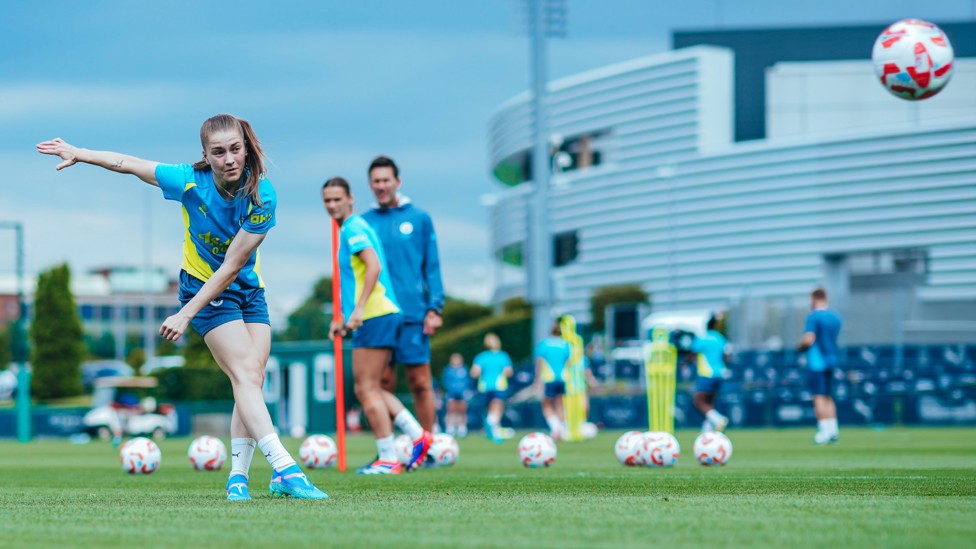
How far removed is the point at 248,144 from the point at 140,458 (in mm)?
5169

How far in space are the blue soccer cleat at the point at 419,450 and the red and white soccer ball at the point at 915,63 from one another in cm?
454

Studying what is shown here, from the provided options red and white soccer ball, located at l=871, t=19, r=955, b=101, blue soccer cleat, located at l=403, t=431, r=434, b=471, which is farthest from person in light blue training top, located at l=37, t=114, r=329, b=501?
red and white soccer ball, located at l=871, t=19, r=955, b=101

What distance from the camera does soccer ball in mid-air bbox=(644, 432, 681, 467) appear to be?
10.9 m

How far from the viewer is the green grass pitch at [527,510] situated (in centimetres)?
481

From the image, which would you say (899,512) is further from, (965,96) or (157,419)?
(965,96)

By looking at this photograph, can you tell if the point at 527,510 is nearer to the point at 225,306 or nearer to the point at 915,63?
the point at 225,306

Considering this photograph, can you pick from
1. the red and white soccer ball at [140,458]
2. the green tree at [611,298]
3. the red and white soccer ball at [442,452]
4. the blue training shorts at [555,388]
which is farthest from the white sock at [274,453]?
the green tree at [611,298]

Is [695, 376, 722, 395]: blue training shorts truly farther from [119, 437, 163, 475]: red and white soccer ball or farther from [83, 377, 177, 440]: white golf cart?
[83, 377, 177, 440]: white golf cart

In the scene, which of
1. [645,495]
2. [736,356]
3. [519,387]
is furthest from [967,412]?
[645,495]

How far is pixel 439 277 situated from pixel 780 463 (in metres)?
3.49

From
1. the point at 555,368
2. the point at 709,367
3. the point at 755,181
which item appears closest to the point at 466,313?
the point at 755,181

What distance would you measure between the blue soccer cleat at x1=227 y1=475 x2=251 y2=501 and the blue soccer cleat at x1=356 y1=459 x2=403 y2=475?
3.04 m

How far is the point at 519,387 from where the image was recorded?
132ft

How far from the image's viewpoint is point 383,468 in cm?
1019
